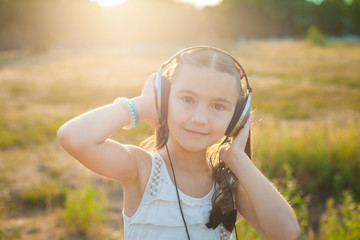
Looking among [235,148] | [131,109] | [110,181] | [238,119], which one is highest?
[131,109]

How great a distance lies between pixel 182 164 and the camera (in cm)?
173

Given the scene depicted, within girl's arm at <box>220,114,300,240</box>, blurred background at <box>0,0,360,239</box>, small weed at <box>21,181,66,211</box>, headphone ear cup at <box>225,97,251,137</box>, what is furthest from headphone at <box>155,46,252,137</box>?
small weed at <box>21,181,66,211</box>

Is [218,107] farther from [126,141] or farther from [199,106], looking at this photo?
[126,141]

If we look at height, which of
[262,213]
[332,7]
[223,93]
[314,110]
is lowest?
[332,7]

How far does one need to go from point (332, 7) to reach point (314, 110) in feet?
222

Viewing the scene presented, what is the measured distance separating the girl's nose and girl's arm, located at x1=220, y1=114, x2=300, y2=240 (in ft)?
0.84

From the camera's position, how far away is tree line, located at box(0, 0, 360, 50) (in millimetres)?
36594

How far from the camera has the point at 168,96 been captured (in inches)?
64.7

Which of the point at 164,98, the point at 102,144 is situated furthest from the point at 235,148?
the point at 102,144

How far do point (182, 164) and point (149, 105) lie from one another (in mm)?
367

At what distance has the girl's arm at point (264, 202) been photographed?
1526 millimetres

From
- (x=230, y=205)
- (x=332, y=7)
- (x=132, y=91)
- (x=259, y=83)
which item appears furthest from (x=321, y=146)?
(x=332, y=7)

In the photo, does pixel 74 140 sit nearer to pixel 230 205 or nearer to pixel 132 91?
pixel 230 205

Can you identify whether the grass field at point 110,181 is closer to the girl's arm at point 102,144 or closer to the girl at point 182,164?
the girl at point 182,164
